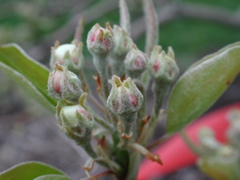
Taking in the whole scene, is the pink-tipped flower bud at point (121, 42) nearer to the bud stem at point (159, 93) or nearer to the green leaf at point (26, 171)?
the bud stem at point (159, 93)

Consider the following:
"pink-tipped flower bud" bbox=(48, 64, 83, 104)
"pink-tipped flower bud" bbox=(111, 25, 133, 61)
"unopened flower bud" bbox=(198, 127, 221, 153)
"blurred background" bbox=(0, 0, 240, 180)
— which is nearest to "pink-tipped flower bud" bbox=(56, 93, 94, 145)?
"pink-tipped flower bud" bbox=(48, 64, 83, 104)

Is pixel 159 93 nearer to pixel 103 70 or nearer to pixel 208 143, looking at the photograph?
pixel 103 70

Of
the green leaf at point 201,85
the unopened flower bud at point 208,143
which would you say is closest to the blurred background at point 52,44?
the unopened flower bud at point 208,143

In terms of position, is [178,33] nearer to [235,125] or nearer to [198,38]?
[198,38]

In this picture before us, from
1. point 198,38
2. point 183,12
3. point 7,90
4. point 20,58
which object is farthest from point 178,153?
point 198,38

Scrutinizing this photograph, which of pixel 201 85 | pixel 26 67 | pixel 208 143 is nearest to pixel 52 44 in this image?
pixel 208 143

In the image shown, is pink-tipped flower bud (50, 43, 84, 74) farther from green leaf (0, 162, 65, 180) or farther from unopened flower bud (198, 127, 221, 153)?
unopened flower bud (198, 127, 221, 153)
